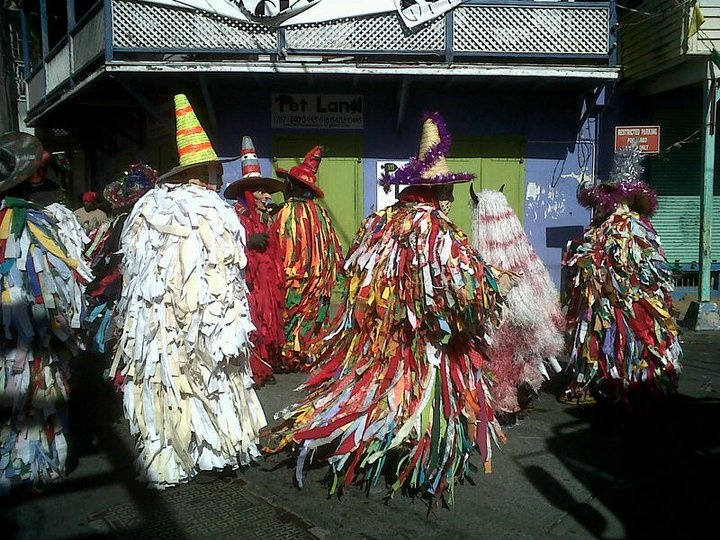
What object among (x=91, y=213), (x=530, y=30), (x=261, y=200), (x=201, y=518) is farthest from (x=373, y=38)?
(x=201, y=518)

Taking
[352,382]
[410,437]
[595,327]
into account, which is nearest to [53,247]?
[352,382]

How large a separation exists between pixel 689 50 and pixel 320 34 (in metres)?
5.56

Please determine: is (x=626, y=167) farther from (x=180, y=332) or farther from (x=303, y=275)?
(x=180, y=332)

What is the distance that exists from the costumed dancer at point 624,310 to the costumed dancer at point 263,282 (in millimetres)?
2737

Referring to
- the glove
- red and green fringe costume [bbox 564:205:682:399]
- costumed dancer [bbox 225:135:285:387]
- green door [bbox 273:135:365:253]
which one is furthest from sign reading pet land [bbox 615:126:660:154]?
the glove

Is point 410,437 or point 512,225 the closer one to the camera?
point 410,437

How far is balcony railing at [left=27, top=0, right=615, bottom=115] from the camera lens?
30.1ft

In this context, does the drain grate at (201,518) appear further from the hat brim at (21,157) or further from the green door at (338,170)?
the green door at (338,170)

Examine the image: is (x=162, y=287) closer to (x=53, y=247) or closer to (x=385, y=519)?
(x=53, y=247)

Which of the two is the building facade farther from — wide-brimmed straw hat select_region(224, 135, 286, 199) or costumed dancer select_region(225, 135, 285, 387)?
costumed dancer select_region(225, 135, 285, 387)

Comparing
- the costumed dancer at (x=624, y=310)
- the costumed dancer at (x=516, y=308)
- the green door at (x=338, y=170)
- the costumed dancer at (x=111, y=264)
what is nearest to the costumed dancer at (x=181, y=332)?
the costumed dancer at (x=111, y=264)

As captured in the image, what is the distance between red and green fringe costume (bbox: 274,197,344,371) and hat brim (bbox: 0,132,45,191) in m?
2.79

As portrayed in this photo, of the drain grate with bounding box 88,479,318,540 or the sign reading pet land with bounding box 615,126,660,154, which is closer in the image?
the drain grate with bounding box 88,479,318,540

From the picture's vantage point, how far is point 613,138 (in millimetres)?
10734
